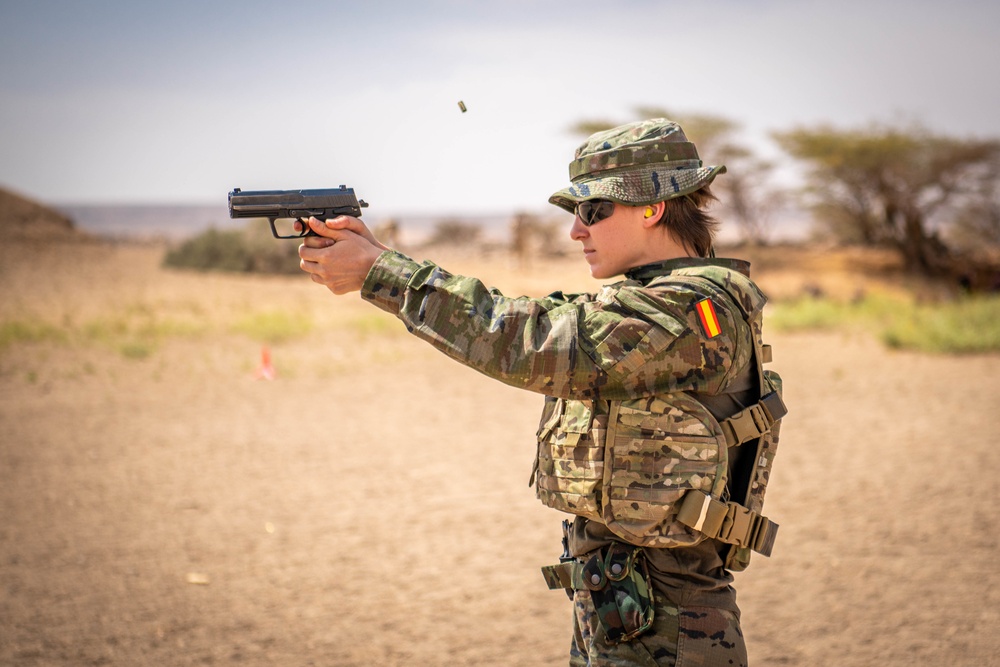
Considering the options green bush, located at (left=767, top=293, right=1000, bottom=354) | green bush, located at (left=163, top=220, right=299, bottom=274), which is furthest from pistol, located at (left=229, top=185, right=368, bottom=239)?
green bush, located at (left=163, top=220, right=299, bottom=274)

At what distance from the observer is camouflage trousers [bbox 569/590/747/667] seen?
2.15 m

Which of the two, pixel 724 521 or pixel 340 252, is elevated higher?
pixel 340 252

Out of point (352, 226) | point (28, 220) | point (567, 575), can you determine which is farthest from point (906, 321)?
point (28, 220)

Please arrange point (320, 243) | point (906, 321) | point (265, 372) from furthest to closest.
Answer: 1. point (906, 321)
2. point (265, 372)
3. point (320, 243)

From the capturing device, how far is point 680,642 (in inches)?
85.1

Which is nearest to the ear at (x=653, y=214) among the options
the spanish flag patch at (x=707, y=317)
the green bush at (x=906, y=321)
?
the spanish flag patch at (x=707, y=317)

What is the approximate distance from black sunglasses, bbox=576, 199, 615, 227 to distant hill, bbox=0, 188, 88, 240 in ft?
75.3

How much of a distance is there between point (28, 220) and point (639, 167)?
2563 cm

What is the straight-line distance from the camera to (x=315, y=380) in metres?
10.5

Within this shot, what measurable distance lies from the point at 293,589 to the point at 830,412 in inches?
243

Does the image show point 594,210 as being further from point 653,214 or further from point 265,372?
point 265,372

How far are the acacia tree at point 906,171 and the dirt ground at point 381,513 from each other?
12076mm

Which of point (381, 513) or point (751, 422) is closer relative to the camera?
point (751, 422)

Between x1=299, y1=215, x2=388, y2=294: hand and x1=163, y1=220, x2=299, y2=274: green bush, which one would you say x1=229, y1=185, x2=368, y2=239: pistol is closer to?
x1=299, y1=215, x2=388, y2=294: hand
